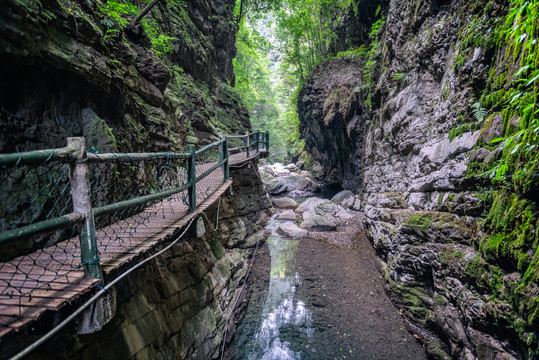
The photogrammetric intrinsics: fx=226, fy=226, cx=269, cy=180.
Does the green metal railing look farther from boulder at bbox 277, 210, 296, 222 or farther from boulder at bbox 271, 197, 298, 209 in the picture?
boulder at bbox 271, 197, 298, 209

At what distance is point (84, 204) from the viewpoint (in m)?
1.64

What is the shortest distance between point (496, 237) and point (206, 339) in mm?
4876

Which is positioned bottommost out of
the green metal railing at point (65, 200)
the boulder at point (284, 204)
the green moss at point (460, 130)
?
the boulder at point (284, 204)

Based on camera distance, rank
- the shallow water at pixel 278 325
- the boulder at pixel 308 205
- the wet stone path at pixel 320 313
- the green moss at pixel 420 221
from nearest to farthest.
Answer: the wet stone path at pixel 320 313
the shallow water at pixel 278 325
the green moss at pixel 420 221
the boulder at pixel 308 205

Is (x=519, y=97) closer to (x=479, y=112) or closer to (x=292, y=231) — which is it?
(x=479, y=112)

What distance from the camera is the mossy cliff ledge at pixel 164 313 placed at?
172 centimetres

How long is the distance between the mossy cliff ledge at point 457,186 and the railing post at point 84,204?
4.23 meters

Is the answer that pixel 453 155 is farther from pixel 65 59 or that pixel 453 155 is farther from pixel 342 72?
pixel 342 72

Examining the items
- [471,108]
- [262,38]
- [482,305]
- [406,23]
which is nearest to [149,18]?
[406,23]

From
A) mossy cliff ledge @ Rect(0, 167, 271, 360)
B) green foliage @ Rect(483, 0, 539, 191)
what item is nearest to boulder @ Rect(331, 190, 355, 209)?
mossy cliff ledge @ Rect(0, 167, 271, 360)

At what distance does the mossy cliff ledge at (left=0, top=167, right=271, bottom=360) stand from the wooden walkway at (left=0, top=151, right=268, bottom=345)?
13 cm

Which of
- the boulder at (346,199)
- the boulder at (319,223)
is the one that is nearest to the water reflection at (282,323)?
the boulder at (319,223)

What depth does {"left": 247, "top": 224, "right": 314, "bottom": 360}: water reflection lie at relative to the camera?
4.73 meters

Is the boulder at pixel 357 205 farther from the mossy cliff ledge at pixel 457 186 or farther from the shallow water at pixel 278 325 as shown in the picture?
the shallow water at pixel 278 325
